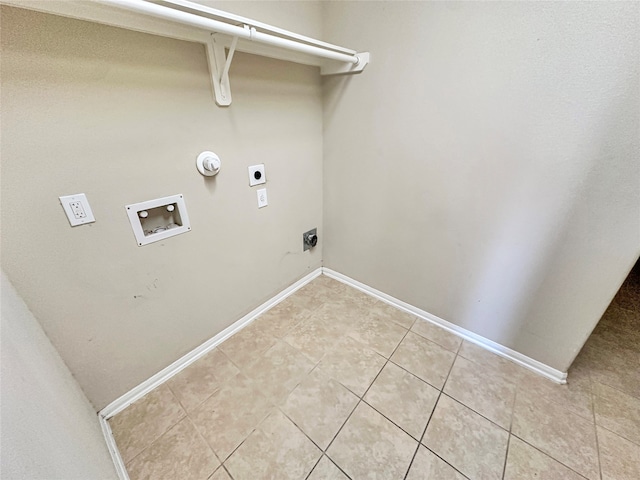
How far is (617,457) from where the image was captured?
1067 mm

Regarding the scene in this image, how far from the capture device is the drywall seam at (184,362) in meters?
1.26

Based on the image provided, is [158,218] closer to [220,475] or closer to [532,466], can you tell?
[220,475]

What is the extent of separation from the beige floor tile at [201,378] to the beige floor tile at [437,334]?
119 cm

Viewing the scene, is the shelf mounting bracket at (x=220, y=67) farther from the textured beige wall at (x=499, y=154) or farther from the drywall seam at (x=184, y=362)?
the drywall seam at (x=184, y=362)

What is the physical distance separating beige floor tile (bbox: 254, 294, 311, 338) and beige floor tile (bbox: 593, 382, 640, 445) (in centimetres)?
161

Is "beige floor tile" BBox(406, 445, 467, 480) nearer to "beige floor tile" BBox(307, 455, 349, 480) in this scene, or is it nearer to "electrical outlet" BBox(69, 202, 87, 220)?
"beige floor tile" BBox(307, 455, 349, 480)

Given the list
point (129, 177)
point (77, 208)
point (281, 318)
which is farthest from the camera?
point (281, 318)

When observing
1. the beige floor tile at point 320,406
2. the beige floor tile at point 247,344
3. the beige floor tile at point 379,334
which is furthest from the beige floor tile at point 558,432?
→ the beige floor tile at point 247,344

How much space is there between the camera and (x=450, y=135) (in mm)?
1318

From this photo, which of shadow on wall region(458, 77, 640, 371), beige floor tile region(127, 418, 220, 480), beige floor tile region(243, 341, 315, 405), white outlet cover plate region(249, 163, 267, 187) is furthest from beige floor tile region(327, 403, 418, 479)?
white outlet cover plate region(249, 163, 267, 187)

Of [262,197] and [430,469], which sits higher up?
[262,197]

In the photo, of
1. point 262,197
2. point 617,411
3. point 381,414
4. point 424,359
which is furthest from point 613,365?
point 262,197

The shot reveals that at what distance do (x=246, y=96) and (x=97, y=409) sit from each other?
1.69 meters

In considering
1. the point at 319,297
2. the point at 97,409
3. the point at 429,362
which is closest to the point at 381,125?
the point at 319,297
